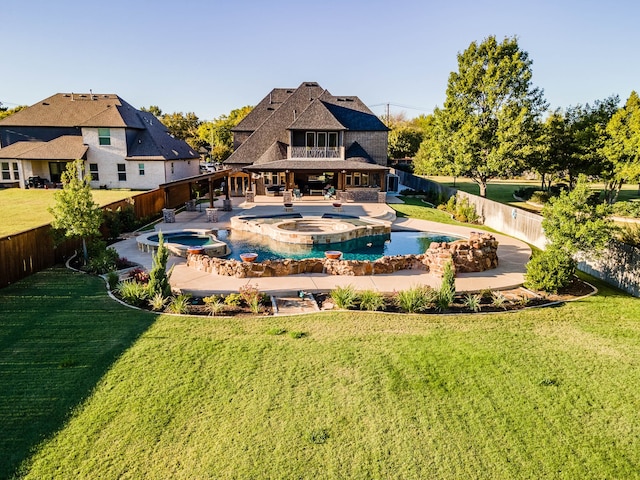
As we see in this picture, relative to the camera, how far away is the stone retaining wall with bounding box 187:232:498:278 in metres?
14.0

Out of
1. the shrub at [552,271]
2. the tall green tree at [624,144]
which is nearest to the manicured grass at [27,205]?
the shrub at [552,271]

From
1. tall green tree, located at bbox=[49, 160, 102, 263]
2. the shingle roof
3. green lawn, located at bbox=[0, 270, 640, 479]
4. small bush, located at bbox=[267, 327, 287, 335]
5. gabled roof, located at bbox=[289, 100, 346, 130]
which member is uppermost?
gabled roof, located at bbox=[289, 100, 346, 130]

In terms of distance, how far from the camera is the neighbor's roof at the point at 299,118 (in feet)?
119

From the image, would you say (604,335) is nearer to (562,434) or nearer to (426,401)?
(562,434)

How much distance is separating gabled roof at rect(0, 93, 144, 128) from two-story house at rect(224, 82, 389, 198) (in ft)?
32.9

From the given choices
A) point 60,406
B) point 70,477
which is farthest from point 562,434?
point 60,406

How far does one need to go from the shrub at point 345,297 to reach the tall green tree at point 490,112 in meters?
22.3

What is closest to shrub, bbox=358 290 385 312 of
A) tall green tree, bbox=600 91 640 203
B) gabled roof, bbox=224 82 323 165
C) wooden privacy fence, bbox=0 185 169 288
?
wooden privacy fence, bbox=0 185 169 288

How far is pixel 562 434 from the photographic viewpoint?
6.72 m

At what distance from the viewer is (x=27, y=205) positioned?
91.1 feet

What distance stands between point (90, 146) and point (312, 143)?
19.4 meters

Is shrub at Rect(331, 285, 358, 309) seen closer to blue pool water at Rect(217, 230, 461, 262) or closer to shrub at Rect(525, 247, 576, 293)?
blue pool water at Rect(217, 230, 461, 262)

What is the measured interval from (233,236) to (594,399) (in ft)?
55.3

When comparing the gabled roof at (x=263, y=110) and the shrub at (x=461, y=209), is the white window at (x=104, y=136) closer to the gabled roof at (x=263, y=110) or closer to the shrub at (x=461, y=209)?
the gabled roof at (x=263, y=110)
